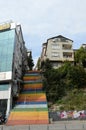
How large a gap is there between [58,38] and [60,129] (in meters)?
56.2

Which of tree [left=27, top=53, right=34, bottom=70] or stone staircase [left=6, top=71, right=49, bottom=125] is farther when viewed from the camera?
tree [left=27, top=53, right=34, bottom=70]

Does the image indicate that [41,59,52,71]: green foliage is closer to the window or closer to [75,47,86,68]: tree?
[75,47,86,68]: tree

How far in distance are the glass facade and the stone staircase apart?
23.3ft

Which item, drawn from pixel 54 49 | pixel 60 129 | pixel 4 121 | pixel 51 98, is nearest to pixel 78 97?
pixel 51 98

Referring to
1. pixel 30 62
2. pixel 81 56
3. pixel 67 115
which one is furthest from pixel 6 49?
pixel 30 62

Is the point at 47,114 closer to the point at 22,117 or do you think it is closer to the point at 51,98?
the point at 22,117

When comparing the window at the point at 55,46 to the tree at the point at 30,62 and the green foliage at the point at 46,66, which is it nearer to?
the green foliage at the point at 46,66

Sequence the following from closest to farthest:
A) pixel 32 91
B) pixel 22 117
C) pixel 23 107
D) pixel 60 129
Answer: pixel 60 129 → pixel 22 117 → pixel 23 107 → pixel 32 91

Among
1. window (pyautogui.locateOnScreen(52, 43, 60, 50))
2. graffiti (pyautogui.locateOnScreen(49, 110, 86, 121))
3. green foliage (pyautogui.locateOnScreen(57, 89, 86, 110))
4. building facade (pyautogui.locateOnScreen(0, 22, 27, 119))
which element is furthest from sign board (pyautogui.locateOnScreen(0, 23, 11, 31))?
graffiti (pyautogui.locateOnScreen(49, 110, 86, 121))

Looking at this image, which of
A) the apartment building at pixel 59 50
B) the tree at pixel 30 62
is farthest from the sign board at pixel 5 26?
the tree at pixel 30 62

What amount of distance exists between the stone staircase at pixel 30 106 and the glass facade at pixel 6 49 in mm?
7088

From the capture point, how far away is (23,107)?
49.2 metres

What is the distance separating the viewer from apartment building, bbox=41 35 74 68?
7981 cm

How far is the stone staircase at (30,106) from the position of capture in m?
42.8
